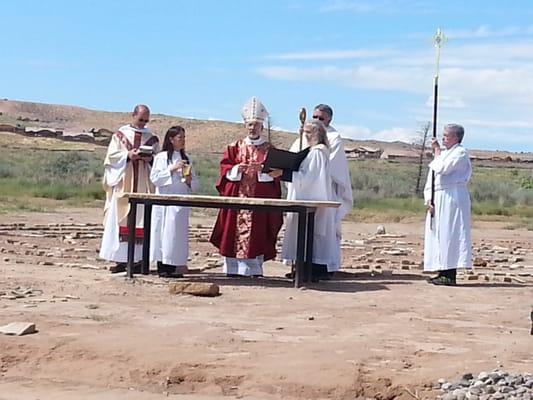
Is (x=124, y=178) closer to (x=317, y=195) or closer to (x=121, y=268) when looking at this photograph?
(x=121, y=268)

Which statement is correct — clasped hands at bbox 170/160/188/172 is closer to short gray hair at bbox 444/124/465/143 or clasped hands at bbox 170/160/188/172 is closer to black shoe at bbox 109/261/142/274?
black shoe at bbox 109/261/142/274

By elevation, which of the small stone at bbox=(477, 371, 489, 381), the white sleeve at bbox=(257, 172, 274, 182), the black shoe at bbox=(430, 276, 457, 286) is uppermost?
the white sleeve at bbox=(257, 172, 274, 182)

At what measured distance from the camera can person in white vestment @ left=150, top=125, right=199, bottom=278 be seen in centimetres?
1327

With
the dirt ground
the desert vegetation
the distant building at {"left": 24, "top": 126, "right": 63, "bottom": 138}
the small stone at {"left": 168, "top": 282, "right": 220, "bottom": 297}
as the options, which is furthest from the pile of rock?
the distant building at {"left": 24, "top": 126, "right": 63, "bottom": 138}

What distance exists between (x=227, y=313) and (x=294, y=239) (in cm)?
265

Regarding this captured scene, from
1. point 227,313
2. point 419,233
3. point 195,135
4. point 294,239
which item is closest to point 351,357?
point 227,313

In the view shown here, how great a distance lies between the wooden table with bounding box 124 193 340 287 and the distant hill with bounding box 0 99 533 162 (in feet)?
287

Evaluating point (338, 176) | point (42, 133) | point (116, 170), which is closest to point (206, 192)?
point (116, 170)

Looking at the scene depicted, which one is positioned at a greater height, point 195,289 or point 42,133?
point 42,133

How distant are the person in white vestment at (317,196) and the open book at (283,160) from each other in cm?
7

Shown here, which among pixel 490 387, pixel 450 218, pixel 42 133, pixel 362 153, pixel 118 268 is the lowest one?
pixel 490 387

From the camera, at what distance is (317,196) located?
42.9 feet

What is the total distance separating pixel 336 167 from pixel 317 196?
0.72m

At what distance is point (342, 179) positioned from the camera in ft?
45.0
